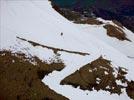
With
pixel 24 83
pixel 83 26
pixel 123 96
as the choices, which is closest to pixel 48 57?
pixel 24 83

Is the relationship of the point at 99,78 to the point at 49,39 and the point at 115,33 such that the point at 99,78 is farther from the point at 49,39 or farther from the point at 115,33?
the point at 115,33

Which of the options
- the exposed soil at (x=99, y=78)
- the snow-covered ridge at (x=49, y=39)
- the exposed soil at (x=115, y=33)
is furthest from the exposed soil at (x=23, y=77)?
the exposed soil at (x=115, y=33)

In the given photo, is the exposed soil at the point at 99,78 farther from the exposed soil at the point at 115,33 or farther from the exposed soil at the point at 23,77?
the exposed soil at the point at 115,33

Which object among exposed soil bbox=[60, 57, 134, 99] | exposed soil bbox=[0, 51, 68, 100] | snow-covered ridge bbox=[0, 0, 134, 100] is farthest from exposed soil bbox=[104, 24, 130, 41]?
exposed soil bbox=[0, 51, 68, 100]

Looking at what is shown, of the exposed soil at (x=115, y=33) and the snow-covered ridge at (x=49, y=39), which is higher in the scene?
the snow-covered ridge at (x=49, y=39)

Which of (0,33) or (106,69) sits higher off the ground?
(0,33)

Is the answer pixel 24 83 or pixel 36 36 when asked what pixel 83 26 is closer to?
pixel 36 36
